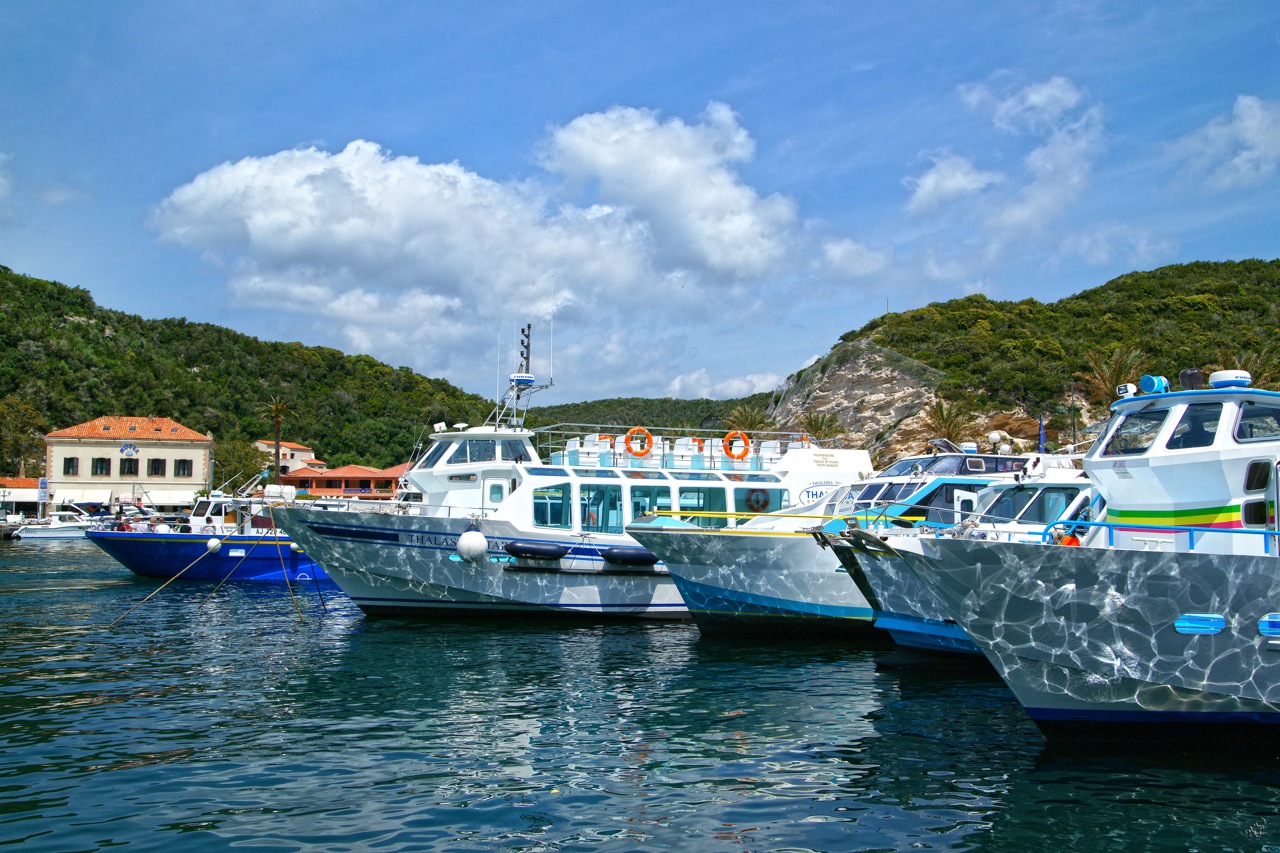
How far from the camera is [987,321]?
69750 mm

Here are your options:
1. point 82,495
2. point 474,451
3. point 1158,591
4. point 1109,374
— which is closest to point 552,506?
point 474,451

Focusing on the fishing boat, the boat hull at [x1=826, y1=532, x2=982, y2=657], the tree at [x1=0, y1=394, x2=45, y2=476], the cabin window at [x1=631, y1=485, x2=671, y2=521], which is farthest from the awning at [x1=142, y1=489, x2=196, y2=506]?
the boat hull at [x1=826, y1=532, x2=982, y2=657]

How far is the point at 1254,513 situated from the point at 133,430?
241 feet

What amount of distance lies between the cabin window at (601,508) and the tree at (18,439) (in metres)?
70.0

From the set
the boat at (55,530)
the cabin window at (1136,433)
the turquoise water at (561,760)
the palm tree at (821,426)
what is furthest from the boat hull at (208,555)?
the palm tree at (821,426)

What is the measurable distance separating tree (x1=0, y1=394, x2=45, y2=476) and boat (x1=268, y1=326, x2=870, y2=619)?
6599 cm

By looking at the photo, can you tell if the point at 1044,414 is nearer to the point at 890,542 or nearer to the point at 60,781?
the point at 890,542

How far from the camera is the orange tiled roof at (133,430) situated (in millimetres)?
68188

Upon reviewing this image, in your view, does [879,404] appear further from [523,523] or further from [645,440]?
[523,523]

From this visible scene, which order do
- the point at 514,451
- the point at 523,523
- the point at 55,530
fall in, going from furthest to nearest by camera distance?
the point at 55,530 < the point at 514,451 < the point at 523,523

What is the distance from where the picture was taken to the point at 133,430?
228 ft

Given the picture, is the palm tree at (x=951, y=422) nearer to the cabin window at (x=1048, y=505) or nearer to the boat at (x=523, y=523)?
the boat at (x=523, y=523)

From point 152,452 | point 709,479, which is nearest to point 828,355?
point 709,479

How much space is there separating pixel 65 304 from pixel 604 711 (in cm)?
10558
